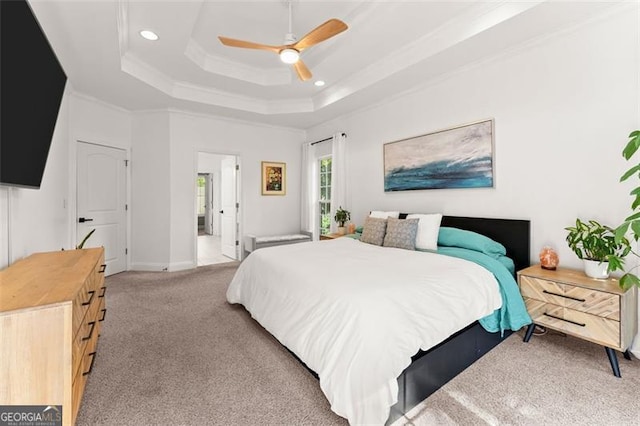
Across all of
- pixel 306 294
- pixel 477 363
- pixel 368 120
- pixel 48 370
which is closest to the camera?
pixel 48 370

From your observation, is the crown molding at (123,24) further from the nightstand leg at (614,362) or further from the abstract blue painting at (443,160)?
the nightstand leg at (614,362)

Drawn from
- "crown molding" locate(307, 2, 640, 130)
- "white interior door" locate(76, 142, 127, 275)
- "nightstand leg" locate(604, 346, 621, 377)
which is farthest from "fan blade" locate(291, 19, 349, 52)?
"white interior door" locate(76, 142, 127, 275)

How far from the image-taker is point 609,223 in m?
2.30

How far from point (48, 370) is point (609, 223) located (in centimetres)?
367

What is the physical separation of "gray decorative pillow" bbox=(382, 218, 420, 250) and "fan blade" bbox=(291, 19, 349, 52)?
6.34ft

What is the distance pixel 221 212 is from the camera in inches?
256

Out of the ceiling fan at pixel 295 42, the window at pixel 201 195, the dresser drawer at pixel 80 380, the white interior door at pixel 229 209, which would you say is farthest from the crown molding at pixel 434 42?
the window at pixel 201 195

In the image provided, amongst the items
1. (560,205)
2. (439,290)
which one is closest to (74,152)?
(439,290)

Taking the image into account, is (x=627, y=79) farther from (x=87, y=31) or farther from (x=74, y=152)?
(x=74, y=152)

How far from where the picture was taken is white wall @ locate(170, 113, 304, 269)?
4.82 meters

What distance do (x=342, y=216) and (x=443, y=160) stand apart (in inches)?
72.6

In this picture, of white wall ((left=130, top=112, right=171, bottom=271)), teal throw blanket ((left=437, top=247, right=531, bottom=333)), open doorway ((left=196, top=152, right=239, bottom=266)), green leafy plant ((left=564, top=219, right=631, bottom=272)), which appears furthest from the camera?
open doorway ((left=196, top=152, right=239, bottom=266))

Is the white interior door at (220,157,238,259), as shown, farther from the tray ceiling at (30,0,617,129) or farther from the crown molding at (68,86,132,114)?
the crown molding at (68,86,132,114)

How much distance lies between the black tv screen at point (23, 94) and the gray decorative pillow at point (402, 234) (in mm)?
3025
